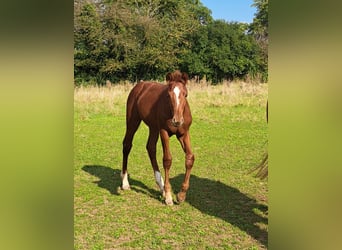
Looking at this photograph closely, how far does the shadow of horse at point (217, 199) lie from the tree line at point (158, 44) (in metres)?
7.52

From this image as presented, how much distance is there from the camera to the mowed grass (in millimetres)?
2627

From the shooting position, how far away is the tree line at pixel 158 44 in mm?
11656

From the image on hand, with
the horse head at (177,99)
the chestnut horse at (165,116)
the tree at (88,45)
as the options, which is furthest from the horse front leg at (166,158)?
the tree at (88,45)

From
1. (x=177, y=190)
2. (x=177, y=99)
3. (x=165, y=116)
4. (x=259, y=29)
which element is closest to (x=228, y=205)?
(x=177, y=190)

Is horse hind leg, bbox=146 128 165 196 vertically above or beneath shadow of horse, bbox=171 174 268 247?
above

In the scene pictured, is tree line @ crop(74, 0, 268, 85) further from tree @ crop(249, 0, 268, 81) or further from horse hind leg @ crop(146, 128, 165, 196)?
horse hind leg @ crop(146, 128, 165, 196)

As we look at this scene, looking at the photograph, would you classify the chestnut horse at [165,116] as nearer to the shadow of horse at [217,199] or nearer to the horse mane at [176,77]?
the horse mane at [176,77]

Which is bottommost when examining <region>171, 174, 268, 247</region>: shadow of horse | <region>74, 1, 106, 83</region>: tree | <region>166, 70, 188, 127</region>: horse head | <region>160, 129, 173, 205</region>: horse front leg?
<region>171, 174, 268, 247</region>: shadow of horse

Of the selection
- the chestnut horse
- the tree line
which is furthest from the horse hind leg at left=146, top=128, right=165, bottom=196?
the tree line
